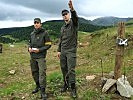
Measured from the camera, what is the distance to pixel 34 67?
11133 millimetres

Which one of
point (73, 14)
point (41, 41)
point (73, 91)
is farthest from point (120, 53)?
point (41, 41)

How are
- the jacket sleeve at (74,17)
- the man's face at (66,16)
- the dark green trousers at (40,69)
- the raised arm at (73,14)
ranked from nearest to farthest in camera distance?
the raised arm at (73,14)
the jacket sleeve at (74,17)
the man's face at (66,16)
the dark green trousers at (40,69)

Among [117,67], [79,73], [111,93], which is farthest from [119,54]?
[79,73]

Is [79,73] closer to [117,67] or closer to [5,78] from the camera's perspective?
[117,67]

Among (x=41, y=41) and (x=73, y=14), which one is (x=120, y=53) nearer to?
(x=73, y=14)

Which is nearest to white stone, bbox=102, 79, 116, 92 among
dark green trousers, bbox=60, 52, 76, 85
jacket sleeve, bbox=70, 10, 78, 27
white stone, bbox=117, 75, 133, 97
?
white stone, bbox=117, 75, 133, 97

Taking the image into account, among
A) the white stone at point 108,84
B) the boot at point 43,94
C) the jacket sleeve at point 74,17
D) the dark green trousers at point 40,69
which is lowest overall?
the boot at point 43,94

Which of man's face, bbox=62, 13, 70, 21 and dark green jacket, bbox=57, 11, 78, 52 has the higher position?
man's face, bbox=62, 13, 70, 21

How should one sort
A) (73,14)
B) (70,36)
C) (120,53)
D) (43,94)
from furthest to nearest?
(120,53) → (43,94) → (70,36) → (73,14)

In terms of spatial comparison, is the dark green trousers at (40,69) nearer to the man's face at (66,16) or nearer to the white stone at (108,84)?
the man's face at (66,16)

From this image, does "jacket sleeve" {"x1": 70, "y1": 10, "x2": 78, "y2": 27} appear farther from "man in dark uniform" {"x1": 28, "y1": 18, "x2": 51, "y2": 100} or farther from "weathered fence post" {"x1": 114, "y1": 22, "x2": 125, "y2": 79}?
"weathered fence post" {"x1": 114, "y1": 22, "x2": 125, "y2": 79}

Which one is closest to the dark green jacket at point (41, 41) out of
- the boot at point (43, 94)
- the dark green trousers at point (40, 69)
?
the dark green trousers at point (40, 69)

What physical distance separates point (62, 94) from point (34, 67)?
51.8 inches

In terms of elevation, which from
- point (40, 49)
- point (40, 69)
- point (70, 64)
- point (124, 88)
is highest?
point (40, 49)
